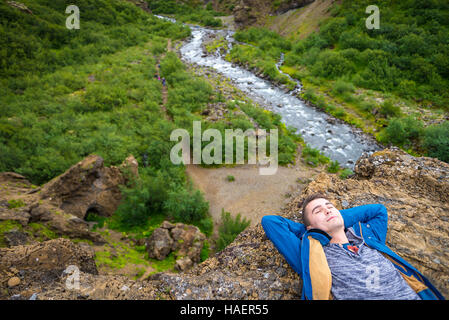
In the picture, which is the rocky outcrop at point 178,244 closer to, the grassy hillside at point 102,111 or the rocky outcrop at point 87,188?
the grassy hillside at point 102,111

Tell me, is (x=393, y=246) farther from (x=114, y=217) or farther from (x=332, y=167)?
(x=332, y=167)

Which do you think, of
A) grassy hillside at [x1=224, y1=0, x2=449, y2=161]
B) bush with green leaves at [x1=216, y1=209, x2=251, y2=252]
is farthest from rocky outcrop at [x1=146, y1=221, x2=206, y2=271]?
grassy hillside at [x1=224, y1=0, x2=449, y2=161]

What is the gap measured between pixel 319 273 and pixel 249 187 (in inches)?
381

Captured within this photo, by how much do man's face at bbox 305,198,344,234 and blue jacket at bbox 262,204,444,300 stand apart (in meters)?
0.11

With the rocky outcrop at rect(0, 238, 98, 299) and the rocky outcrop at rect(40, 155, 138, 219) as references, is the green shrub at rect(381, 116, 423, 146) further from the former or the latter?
the rocky outcrop at rect(0, 238, 98, 299)

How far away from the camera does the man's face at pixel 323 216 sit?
8.89ft

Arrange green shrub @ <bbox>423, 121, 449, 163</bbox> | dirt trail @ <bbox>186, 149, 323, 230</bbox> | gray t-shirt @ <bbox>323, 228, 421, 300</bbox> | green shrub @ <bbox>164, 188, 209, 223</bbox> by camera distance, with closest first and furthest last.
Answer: gray t-shirt @ <bbox>323, 228, 421, 300</bbox> < green shrub @ <bbox>164, 188, 209, 223</bbox> < dirt trail @ <bbox>186, 149, 323, 230</bbox> < green shrub @ <bbox>423, 121, 449, 163</bbox>

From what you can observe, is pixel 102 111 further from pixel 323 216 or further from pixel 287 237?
pixel 323 216

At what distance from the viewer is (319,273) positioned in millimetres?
2283

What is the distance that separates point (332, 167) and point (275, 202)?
498cm

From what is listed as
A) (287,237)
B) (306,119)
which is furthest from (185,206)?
(306,119)

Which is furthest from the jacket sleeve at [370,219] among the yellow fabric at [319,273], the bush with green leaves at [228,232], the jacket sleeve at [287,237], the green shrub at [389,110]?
the green shrub at [389,110]

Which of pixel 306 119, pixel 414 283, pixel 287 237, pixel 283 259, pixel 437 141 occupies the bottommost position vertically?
pixel 283 259

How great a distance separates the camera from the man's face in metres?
2.71
